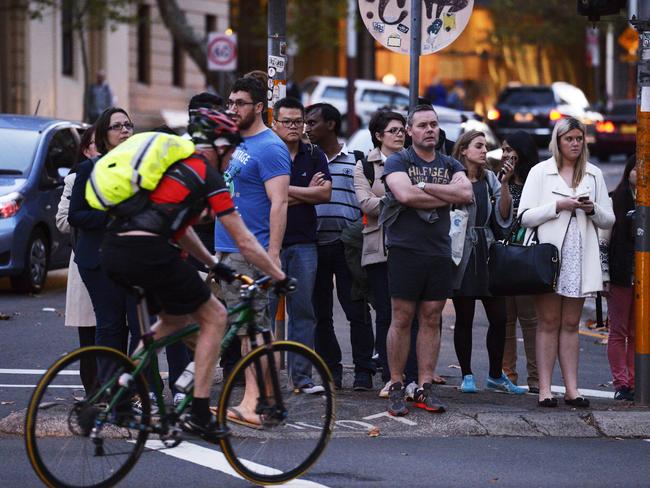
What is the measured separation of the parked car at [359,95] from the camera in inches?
1524

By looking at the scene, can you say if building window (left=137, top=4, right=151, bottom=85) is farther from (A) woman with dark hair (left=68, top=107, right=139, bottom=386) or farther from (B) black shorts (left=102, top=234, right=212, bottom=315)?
(B) black shorts (left=102, top=234, right=212, bottom=315)

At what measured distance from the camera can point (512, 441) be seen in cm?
877

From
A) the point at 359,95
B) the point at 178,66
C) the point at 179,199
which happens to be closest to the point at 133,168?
the point at 179,199

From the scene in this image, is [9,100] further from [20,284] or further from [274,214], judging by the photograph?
[274,214]

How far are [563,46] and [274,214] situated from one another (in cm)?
5733

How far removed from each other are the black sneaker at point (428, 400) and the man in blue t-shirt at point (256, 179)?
118cm

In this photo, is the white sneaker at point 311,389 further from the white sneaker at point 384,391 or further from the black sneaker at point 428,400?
the white sneaker at point 384,391

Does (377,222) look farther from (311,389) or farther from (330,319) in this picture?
(311,389)

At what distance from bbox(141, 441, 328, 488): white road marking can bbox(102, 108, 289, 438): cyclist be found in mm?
477

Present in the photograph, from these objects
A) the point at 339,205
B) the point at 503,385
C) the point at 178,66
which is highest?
the point at 178,66

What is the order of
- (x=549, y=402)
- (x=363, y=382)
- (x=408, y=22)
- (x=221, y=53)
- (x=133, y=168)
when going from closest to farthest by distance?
1. (x=133, y=168)
2. (x=549, y=402)
3. (x=363, y=382)
4. (x=408, y=22)
5. (x=221, y=53)

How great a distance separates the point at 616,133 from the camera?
39531 millimetres

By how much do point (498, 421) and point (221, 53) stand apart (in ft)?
61.6

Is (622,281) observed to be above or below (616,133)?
below
